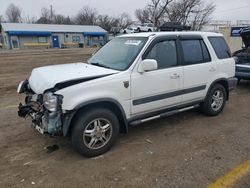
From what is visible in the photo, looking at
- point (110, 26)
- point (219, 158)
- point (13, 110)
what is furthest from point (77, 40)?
point (219, 158)

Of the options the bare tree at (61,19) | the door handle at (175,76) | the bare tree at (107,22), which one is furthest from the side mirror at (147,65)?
the bare tree at (61,19)

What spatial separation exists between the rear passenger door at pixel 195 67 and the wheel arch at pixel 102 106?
1466mm

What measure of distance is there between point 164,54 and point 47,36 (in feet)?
147

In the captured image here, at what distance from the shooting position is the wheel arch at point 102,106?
10.9 feet

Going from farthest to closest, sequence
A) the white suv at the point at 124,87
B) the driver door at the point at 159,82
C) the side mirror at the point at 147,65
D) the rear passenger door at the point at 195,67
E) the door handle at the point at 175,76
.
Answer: the rear passenger door at the point at 195,67 → the door handle at the point at 175,76 → the driver door at the point at 159,82 → the side mirror at the point at 147,65 → the white suv at the point at 124,87

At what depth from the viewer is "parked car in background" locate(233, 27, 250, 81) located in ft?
25.4

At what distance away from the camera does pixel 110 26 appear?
242 feet

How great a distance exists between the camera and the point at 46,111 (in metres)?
3.43

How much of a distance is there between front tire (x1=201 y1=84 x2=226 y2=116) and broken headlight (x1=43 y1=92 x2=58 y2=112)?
3286 mm

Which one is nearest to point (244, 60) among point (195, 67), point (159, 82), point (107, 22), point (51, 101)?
point (195, 67)

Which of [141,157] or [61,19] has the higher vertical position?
[61,19]

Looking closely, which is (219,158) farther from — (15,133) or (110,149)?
(15,133)

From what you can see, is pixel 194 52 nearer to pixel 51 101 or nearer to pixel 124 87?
pixel 124 87

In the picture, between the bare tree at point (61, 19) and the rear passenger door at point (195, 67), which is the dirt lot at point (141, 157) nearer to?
the rear passenger door at point (195, 67)
